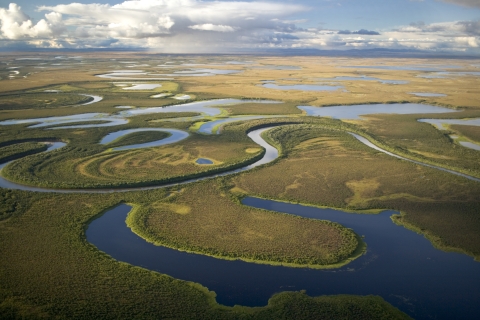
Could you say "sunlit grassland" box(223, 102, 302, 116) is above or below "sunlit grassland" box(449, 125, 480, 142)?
above

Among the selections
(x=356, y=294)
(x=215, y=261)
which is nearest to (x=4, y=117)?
(x=215, y=261)

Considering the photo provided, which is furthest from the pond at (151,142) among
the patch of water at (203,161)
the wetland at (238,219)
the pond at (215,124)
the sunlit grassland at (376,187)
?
the sunlit grassland at (376,187)

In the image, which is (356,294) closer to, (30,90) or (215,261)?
(215,261)

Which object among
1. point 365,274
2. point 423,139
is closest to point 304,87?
point 423,139

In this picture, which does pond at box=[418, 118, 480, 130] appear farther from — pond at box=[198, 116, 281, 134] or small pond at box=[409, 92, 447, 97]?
small pond at box=[409, 92, 447, 97]

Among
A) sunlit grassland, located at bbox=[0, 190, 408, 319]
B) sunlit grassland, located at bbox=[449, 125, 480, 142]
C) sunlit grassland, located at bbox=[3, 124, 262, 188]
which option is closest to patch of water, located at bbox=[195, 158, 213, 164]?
sunlit grassland, located at bbox=[3, 124, 262, 188]

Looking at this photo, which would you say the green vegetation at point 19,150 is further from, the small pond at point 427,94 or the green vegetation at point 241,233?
the small pond at point 427,94

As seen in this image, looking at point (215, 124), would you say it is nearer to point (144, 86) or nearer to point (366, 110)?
point (366, 110)
